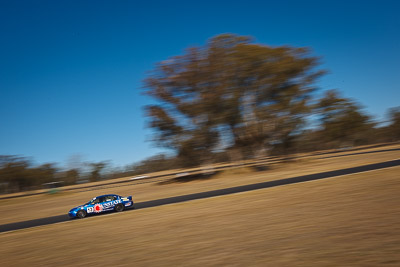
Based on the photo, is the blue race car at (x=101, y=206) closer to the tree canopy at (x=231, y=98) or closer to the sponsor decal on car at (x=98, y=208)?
the sponsor decal on car at (x=98, y=208)

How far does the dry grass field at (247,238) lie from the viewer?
6414 millimetres

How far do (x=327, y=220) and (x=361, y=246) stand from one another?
8.98 feet

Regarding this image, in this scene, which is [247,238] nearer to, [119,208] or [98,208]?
[119,208]

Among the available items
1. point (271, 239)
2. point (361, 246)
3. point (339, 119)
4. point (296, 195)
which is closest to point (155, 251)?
point (271, 239)

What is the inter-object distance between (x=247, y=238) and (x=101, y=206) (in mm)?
11703

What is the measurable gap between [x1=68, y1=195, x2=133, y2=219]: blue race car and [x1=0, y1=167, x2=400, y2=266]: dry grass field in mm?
3723

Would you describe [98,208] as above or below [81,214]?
above

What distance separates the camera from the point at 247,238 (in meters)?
8.26

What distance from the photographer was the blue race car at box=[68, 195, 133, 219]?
56.3 ft

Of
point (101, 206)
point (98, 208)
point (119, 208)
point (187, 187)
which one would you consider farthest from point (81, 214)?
point (187, 187)

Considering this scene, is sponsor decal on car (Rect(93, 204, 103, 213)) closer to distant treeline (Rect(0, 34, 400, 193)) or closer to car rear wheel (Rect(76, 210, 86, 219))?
car rear wheel (Rect(76, 210, 86, 219))

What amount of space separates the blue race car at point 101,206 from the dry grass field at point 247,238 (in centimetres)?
372

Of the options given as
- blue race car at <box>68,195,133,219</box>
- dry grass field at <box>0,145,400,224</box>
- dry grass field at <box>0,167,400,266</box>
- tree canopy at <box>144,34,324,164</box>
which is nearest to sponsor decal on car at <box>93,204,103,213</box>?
blue race car at <box>68,195,133,219</box>

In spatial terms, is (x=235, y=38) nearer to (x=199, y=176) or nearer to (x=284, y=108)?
(x=284, y=108)
